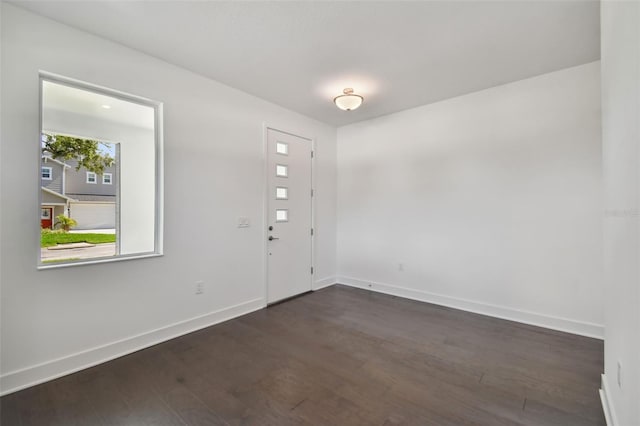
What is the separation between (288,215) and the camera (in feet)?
14.1

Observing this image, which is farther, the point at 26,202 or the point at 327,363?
the point at 327,363

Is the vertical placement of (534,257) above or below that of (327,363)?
above

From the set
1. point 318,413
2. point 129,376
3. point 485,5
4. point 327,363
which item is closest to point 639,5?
point 485,5

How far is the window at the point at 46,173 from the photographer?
229 centimetres

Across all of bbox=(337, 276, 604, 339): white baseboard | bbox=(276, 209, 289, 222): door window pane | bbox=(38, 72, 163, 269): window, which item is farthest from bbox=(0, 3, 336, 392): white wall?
bbox=(337, 276, 604, 339): white baseboard

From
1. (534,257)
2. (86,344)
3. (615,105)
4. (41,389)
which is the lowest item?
(41,389)

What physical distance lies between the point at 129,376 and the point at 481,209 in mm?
4121

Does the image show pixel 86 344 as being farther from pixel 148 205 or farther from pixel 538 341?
pixel 538 341

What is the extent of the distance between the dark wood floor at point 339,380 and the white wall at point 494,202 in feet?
1.78

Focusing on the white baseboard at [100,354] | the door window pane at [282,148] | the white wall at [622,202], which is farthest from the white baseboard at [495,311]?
the door window pane at [282,148]

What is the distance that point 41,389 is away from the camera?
2.11 m

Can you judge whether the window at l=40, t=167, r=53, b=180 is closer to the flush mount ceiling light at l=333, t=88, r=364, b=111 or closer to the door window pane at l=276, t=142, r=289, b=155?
the door window pane at l=276, t=142, r=289, b=155

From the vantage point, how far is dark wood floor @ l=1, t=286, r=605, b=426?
184cm

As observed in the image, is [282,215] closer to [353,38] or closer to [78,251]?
[78,251]
